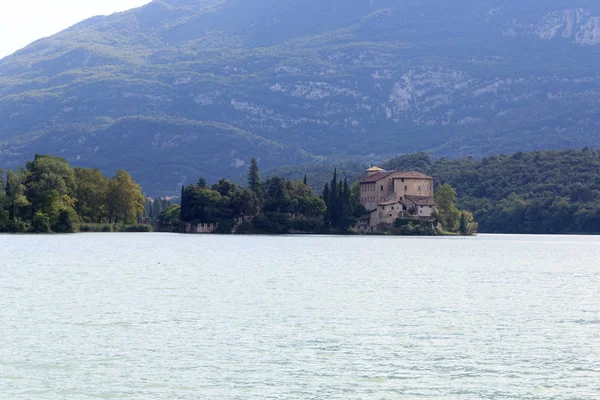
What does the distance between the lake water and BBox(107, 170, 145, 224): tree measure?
9193 centimetres

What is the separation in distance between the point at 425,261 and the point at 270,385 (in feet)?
163

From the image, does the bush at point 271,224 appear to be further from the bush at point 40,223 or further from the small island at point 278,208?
the bush at point 40,223

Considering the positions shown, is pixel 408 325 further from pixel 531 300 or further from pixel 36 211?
pixel 36 211

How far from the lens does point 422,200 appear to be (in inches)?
6019

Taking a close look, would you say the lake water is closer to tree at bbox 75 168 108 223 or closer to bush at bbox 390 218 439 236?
tree at bbox 75 168 108 223

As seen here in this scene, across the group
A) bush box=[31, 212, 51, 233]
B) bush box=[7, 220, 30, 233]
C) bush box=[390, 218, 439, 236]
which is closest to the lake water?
bush box=[31, 212, 51, 233]

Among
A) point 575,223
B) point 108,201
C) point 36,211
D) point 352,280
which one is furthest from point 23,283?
point 575,223

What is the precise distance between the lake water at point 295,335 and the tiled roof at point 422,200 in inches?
3729

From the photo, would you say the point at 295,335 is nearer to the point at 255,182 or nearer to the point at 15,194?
the point at 15,194

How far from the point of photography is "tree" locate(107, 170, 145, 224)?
484 feet

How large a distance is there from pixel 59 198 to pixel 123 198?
22.0 metres

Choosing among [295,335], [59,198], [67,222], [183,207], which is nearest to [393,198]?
[183,207]

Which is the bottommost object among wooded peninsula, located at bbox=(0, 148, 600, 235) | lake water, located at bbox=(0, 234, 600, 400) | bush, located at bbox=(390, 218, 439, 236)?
lake water, located at bbox=(0, 234, 600, 400)

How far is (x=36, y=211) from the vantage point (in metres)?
126
